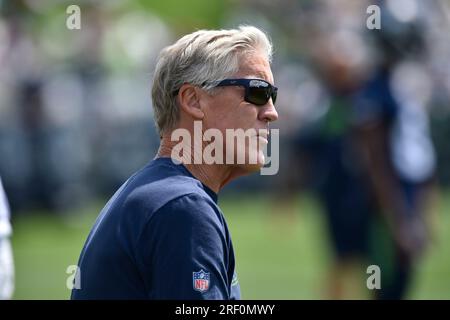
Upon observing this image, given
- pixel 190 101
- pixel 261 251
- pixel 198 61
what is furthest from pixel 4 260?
pixel 261 251

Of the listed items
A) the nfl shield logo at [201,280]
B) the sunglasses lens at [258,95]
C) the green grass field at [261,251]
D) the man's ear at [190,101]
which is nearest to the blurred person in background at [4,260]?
the man's ear at [190,101]

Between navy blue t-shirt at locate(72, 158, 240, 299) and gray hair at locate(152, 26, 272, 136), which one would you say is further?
gray hair at locate(152, 26, 272, 136)

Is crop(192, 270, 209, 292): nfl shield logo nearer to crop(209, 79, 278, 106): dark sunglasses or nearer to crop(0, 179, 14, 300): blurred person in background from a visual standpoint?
crop(209, 79, 278, 106): dark sunglasses

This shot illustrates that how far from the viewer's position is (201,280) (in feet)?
11.6

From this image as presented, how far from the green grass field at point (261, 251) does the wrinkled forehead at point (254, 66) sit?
718 cm

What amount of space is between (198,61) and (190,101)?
0.49ft

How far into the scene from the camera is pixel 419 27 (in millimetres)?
11898

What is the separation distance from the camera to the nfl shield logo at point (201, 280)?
3539 millimetres

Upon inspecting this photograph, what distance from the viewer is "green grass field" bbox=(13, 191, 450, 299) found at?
1220cm

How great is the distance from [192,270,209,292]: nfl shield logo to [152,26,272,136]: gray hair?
0.74 meters

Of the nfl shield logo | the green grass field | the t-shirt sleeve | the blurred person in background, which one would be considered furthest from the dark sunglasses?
the green grass field

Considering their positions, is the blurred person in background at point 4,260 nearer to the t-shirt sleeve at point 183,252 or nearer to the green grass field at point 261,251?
the t-shirt sleeve at point 183,252

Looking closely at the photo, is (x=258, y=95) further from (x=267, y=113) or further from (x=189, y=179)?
(x=189, y=179)

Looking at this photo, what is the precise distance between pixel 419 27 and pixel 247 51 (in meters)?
8.15
